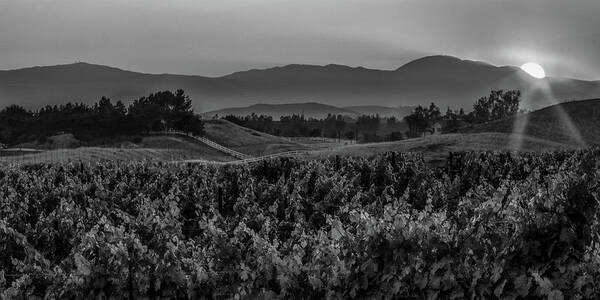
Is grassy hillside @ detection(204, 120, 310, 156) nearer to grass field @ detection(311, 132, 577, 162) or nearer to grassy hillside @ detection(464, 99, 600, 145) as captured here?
grassy hillside @ detection(464, 99, 600, 145)

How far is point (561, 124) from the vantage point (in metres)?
110

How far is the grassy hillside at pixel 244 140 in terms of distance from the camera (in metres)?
138

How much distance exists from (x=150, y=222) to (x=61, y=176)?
69.0 feet

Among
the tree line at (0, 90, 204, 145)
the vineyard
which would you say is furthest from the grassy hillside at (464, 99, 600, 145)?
the vineyard

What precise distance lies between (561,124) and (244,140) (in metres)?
70.6

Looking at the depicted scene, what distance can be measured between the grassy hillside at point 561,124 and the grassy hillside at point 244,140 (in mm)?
41940

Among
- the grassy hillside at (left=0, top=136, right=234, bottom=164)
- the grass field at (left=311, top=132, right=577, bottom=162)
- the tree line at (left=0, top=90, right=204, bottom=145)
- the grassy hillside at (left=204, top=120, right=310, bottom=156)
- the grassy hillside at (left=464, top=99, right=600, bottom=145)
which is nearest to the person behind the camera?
the grass field at (left=311, top=132, right=577, bottom=162)

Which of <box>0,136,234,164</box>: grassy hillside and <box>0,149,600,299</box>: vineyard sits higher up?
<box>0,149,600,299</box>: vineyard

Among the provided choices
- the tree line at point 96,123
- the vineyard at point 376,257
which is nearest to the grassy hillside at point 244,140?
the tree line at point 96,123

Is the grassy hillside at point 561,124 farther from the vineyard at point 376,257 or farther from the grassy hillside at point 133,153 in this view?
the vineyard at point 376,257

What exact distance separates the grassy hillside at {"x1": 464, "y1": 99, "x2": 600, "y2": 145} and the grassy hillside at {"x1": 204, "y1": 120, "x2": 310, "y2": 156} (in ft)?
138

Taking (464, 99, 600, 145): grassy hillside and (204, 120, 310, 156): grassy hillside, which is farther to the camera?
(204, 120, 310, 156): grassy hillside

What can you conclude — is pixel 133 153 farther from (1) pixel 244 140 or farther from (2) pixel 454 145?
(1) pixel 244 140

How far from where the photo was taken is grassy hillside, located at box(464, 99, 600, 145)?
103 metres
